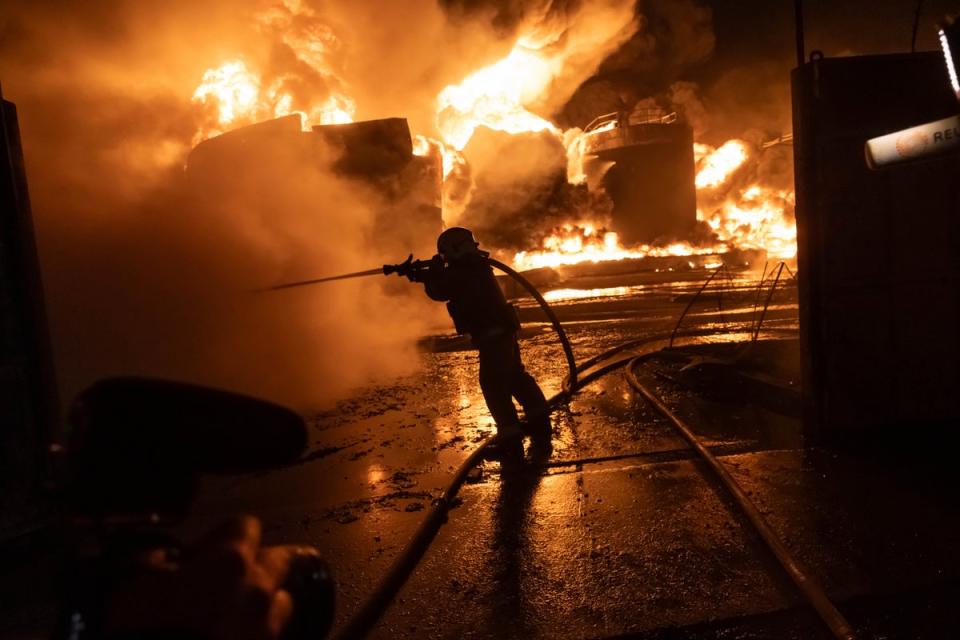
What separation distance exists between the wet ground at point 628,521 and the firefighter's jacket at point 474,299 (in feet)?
3.42

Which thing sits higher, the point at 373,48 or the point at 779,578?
the point at 373,48

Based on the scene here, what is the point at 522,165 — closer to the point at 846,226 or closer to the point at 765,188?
the point at 765,188

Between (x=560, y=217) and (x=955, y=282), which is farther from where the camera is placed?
(x=560, y=217)

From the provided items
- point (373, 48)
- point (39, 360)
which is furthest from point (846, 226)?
point (373, 48)

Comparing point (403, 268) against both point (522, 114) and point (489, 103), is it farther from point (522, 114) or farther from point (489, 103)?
point (522, 114)

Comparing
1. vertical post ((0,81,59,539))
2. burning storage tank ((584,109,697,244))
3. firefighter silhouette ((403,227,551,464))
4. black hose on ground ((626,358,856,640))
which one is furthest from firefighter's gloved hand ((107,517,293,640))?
burning storage tank ((584,109,697,244))

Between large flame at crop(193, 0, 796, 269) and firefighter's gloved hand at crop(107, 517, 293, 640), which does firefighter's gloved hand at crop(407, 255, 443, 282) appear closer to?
firefighter's gloved hand at crop(107, 517, 293, 640)

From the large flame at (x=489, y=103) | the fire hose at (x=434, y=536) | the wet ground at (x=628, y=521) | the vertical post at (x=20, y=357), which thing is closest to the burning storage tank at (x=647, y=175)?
the large flame at (x=489, y=103)

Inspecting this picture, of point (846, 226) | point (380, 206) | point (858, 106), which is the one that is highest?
point (380, 206)

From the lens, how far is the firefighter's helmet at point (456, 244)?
16.5ft

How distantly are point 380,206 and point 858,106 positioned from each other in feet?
35.9

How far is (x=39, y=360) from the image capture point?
3537 millimetres

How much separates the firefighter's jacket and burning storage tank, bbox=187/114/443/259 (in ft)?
20.4

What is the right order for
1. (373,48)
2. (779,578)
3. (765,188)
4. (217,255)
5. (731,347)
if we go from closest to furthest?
(779,578) < (731,347) < (217,255) < (373,48) < (765,188)
